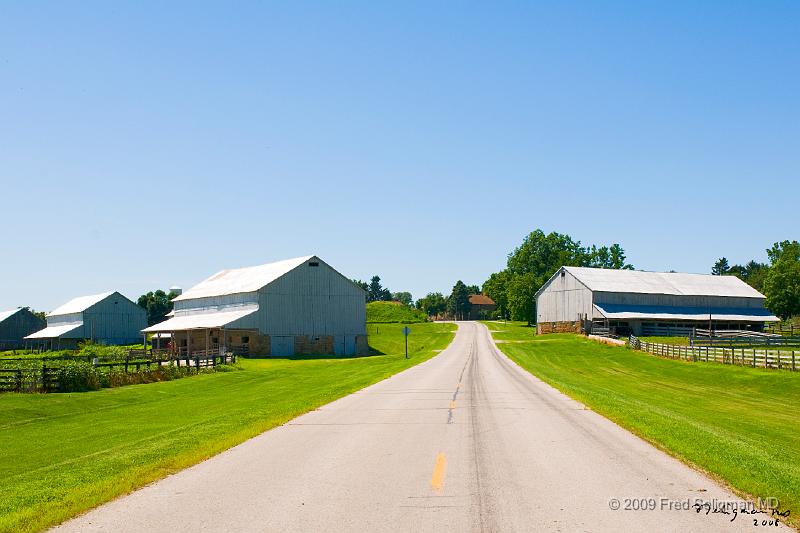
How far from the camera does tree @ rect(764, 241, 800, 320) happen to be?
114062 mm

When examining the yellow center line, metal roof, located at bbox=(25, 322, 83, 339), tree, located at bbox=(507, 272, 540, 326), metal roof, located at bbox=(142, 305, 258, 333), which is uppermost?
tree, located at bbox=(507, 272, 540, 326)

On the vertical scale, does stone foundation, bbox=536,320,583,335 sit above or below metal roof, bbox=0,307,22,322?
below

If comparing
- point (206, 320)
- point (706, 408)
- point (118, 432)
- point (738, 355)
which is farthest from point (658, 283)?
point (118, 432)

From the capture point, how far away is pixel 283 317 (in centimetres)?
7462

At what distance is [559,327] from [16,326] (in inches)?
3442

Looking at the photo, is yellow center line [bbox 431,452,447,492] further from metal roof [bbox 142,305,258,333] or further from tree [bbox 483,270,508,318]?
tree [bbox 483,270,508,318]

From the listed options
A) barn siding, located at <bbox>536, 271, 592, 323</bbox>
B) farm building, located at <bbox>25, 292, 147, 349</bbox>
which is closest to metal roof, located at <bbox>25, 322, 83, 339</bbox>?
farm building, located at <bbox>25, 292, 147, 349</bbox>

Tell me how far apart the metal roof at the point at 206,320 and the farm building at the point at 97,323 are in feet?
81.7

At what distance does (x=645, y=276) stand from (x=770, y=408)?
7486 cm

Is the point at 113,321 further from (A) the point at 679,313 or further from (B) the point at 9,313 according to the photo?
(A) the point at 679,313

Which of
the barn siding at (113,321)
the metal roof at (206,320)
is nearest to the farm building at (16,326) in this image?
the barn siding at (113,321)

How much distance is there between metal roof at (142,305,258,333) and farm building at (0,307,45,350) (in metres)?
45.6

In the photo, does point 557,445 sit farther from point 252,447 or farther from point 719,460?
point 252,447

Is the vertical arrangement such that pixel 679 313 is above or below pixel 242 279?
below
